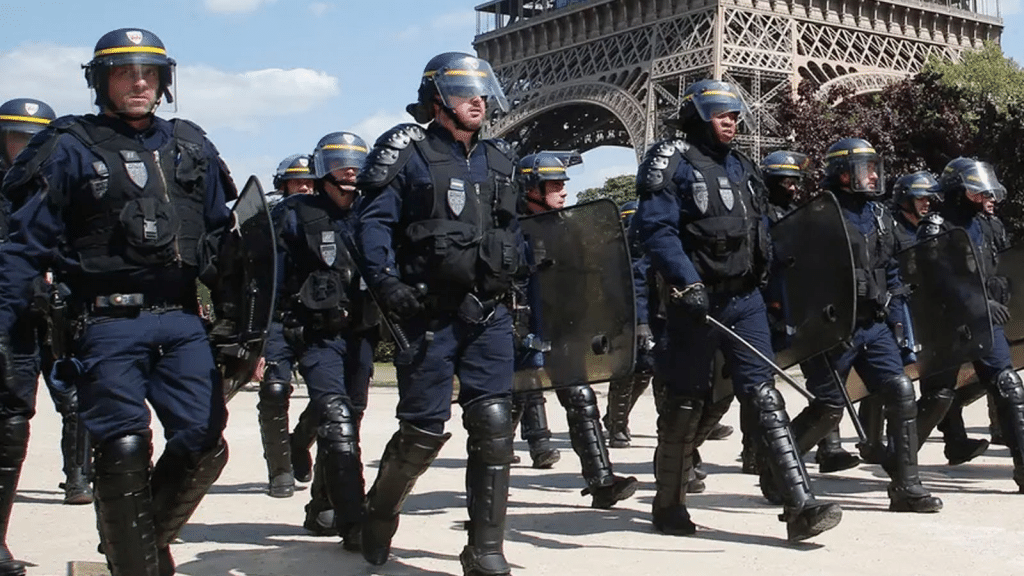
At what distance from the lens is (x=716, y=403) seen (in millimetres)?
6879

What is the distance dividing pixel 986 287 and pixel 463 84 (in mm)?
4058

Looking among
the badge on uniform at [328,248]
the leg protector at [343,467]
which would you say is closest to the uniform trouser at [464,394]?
the leg protector at [343,467]

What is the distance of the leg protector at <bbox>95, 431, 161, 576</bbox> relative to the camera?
4.76m

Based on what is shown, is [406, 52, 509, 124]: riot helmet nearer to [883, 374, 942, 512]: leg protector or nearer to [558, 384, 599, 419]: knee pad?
[558, 384, 599, 419]: knee pad

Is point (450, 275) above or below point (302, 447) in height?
above

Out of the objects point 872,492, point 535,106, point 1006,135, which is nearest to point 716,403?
point 872,492

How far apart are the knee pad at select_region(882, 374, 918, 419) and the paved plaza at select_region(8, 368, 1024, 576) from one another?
53 cm

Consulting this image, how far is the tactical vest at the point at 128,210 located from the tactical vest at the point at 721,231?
98.8 inches

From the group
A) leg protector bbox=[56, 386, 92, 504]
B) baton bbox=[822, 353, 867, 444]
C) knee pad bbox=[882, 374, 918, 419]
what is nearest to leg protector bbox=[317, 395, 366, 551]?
leg protector bbox=[56, 386, 92, 504]

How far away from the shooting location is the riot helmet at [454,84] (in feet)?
19.1

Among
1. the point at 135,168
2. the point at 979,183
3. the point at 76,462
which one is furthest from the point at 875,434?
the point at 135,168

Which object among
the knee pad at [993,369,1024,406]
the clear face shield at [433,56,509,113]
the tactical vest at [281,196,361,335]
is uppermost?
the clear face shield at [433,56,509,113]

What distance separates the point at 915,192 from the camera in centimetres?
952

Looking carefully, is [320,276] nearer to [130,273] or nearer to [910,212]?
[130,273]
